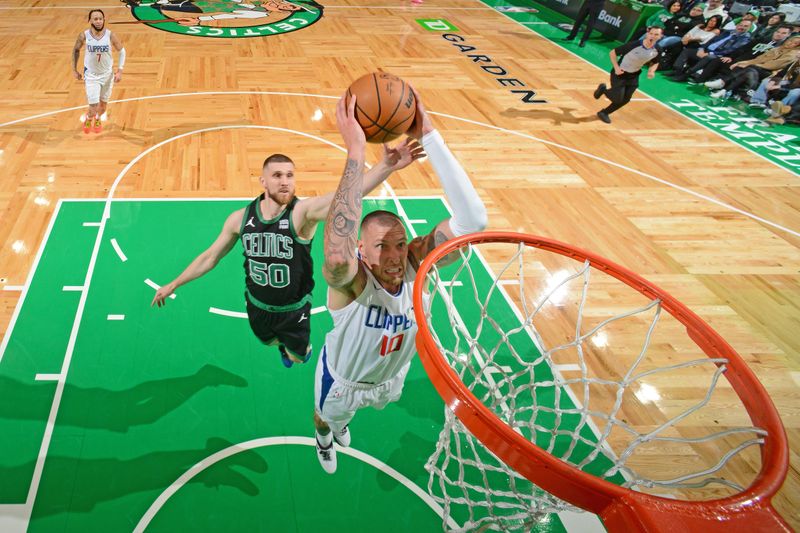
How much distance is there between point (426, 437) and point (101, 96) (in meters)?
6.23

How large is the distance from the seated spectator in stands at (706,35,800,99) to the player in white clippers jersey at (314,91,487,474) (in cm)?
965

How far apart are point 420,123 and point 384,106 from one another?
30cm

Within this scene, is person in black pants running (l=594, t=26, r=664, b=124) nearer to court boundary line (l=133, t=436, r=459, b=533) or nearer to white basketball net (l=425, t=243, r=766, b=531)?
white basketball net (l=425, t=243, r=766, b=531)

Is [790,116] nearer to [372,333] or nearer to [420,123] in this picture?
[420,123]

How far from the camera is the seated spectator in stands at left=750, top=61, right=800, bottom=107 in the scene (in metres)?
9.63

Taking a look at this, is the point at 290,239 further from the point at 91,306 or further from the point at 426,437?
the point at 91,306

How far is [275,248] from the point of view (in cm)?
350

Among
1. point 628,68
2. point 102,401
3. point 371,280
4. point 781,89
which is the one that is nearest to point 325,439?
point 371,280

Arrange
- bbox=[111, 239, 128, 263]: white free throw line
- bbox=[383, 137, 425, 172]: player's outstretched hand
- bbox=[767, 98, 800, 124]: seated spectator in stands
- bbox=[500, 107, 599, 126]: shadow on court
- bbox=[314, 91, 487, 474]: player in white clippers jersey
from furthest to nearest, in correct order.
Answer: bbox=[767, 98, 800, 124]: seated spectator in stands, bbox=[500, 107, 599, 126]: shadow on court, bbox=[111, 239, 128, 263]: white free throw line, bbox=[383, 137, 425, 172]: player's outstretched hand, bbox=[314, 91, 487, 474]: player in white clippers jersey

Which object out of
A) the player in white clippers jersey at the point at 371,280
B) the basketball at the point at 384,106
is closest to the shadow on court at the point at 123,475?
the player in white clippers jersey at the point at 371,280

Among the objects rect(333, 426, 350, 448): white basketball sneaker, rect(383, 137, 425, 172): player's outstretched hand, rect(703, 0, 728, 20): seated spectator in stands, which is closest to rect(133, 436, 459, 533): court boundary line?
rect(333, 426, 350, 448): white basketball sneaker

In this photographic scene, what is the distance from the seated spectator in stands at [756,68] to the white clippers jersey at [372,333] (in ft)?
31.9

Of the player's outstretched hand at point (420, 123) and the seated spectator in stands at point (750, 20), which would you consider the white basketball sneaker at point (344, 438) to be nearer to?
the player's outstretched hand at point (420, 123)

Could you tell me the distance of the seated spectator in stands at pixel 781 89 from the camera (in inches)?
379
